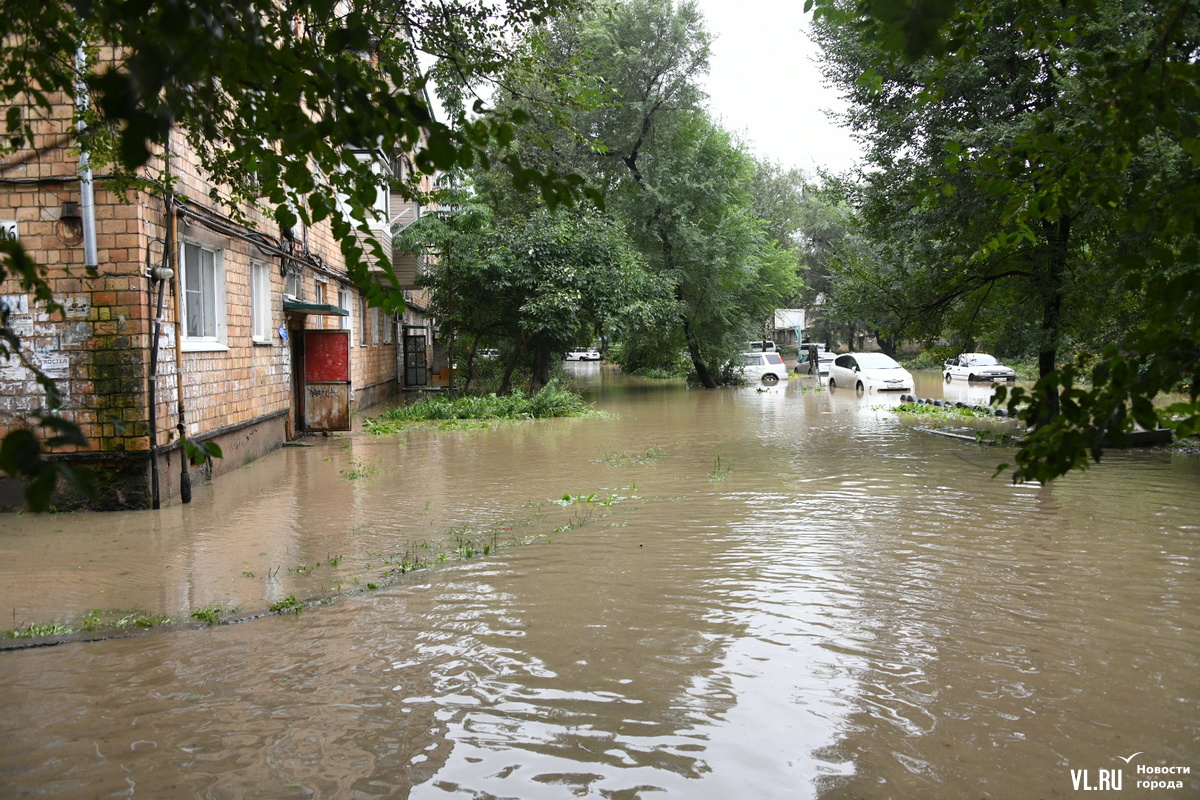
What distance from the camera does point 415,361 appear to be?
31.2 metres

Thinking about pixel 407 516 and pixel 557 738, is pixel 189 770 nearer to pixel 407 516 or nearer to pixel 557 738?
pixel 557 738

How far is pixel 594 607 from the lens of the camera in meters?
5.61

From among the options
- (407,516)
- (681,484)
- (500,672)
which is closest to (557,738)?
(500,672)

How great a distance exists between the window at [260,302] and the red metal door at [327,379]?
4.95 feet

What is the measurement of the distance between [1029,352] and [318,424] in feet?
40.4

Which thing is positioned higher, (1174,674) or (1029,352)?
(1029,352)

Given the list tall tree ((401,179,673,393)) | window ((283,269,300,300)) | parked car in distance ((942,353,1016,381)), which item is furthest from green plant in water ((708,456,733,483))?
parked car in distance ((942,353,1016,381))

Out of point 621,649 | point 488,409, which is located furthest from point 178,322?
point 488,409

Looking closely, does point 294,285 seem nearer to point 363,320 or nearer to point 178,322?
point 178,322

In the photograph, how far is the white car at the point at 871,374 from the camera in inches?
1105

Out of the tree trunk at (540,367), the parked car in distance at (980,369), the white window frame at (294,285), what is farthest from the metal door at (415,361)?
the parked car in distance at (980,369)

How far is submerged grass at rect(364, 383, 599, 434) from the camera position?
19.1 metres

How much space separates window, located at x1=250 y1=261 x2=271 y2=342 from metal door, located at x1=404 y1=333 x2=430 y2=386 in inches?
679

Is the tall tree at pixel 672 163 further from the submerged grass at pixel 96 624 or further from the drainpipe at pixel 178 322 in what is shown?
the submerged grass at pixel 96 624
